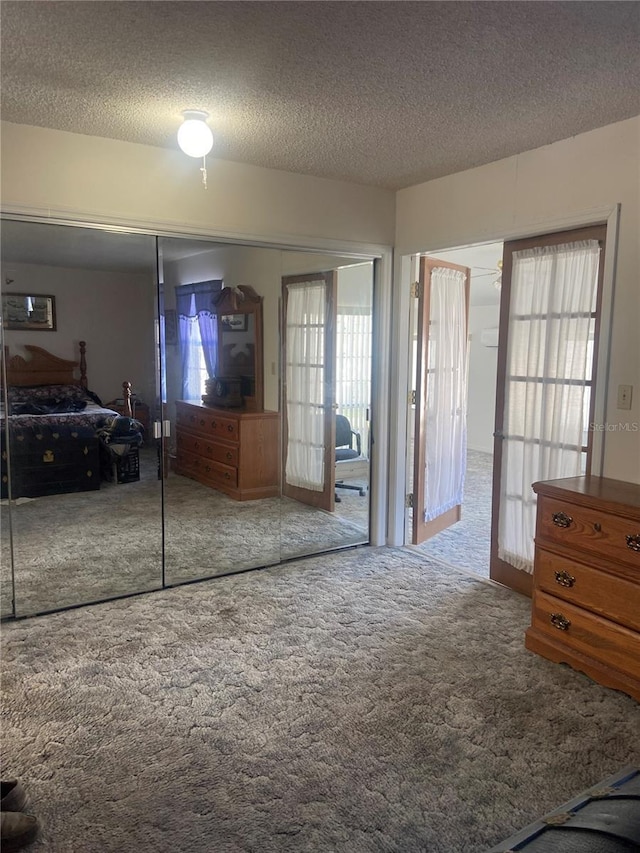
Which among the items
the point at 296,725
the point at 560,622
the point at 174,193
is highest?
the point at 174,193

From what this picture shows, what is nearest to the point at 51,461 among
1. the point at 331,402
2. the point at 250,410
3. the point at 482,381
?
the point at 250,410

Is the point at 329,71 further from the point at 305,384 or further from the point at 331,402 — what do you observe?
the point at 331,402

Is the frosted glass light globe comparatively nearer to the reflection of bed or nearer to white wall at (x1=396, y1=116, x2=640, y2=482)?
the reflection of bed

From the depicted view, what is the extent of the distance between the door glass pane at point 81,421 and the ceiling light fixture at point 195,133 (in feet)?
2.43

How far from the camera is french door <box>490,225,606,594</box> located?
10.3 ft

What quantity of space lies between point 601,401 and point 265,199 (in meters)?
2.21

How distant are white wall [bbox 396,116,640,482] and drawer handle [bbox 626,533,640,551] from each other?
0.50m

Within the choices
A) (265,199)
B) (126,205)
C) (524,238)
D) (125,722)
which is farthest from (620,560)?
(126,205)

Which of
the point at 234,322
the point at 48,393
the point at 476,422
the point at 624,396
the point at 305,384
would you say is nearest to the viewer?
the point at 624,396

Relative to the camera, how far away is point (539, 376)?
338cm

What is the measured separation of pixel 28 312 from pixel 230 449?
144cm

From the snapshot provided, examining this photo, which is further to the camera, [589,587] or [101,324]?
[101,324]

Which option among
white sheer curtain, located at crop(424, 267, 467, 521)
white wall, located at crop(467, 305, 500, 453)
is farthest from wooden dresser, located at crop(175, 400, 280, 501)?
white wall, located at crop(467, 305, 500, 453)

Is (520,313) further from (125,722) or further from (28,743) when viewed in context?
(28,743)
